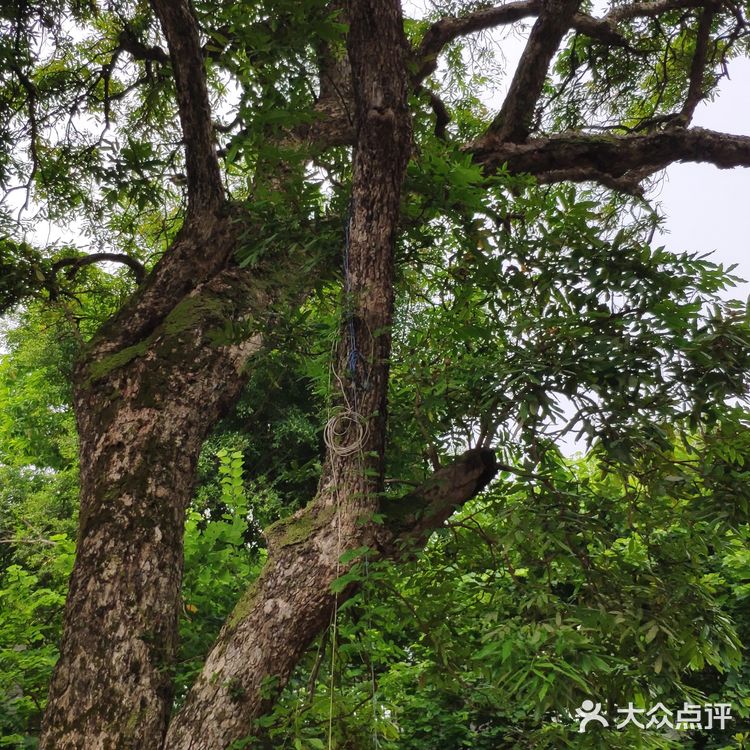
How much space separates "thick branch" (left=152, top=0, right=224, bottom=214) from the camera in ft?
9.71

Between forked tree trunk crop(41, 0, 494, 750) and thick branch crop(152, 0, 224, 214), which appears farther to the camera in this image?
thick branch crop(152, 0, 224, 214)

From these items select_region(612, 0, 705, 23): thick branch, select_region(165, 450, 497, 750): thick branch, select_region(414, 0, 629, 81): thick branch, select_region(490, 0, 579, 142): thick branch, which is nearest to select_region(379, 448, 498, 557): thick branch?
select_region(165, 450, 497, 750): thick branch

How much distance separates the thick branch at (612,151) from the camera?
4113mm

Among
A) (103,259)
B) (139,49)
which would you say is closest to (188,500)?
(103,259)

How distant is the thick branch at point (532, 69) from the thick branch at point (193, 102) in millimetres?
1718

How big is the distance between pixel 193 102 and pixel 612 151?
230 centimetres

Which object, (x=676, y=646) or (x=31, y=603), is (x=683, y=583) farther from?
(x=31, y=603)

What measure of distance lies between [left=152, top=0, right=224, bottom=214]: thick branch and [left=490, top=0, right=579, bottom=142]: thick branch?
172 centimetres

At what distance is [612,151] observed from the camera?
162 inches

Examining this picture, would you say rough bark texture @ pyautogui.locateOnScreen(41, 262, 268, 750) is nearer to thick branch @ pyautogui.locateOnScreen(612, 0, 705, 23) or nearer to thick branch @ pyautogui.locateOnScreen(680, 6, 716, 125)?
thick branch @ pyautogui.locateOnScreen(680, 6, 716, 125)

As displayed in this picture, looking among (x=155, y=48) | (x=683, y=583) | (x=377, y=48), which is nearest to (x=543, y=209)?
(x=377, y=48)

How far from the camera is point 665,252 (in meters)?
2.09

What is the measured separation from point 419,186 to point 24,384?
9.64 metres

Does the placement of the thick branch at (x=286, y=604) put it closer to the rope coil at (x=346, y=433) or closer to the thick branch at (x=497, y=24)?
the rope coil at (x=346, y=433)
